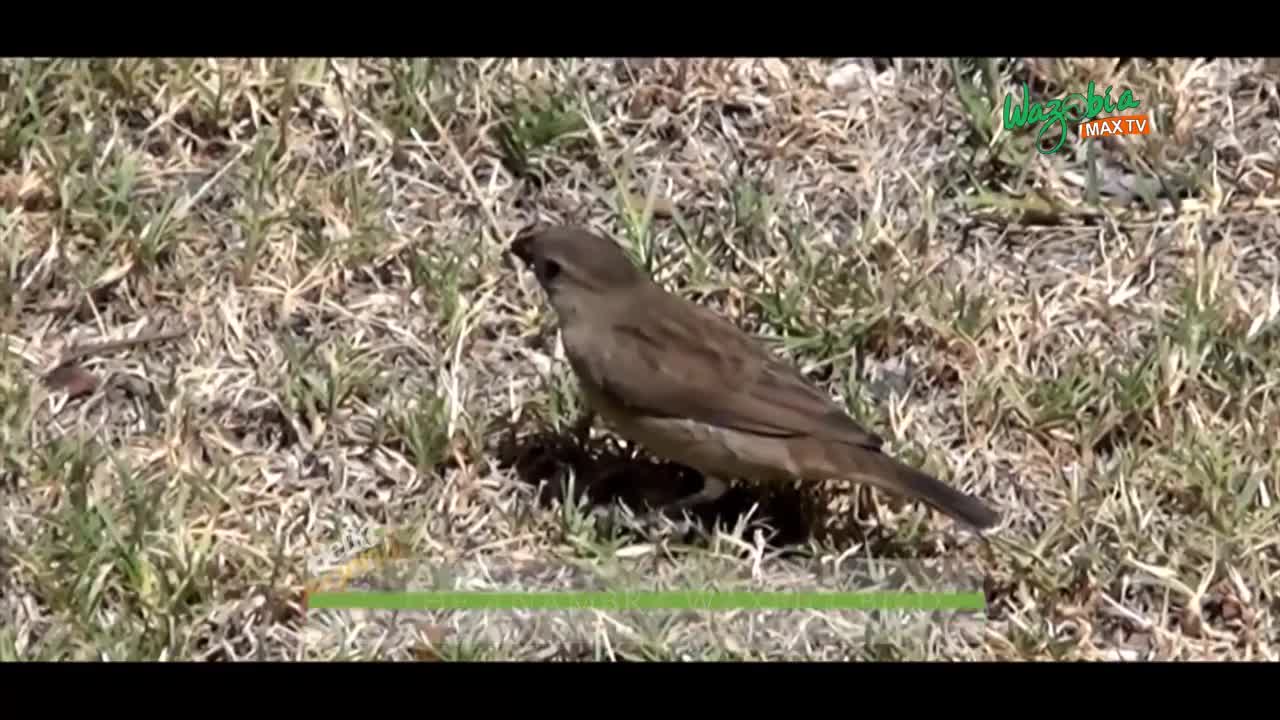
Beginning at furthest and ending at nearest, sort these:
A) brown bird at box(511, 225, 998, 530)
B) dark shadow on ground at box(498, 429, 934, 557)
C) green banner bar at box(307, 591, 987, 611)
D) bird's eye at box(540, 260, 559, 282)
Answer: bird's eye at box(540, 260, 559, 282) → dark shadow on ground at box(498, 429, 934, 557) → brown bird at box(511, 225, 998, 530) → green banner bar at box(307, 591, 987, 611)

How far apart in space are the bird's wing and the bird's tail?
0.17ft

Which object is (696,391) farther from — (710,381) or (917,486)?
(917,486)

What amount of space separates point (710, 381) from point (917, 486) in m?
0.66

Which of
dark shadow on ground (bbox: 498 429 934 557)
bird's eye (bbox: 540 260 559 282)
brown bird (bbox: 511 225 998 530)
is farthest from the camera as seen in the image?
bird's eye (bbox: 540 260 559 282)

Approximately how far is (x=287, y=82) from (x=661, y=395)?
5.98 feet

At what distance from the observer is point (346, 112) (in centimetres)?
742

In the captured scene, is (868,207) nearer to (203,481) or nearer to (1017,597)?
(1017,597)

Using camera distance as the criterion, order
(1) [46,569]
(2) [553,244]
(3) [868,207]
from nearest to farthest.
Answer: (1) [46,569], (2) [553,244], (3) [868,207]

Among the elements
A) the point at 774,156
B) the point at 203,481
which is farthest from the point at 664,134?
the point at 203,481

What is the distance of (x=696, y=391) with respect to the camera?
256 inches

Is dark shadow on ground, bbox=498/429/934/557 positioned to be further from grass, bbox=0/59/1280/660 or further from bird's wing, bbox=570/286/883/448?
bird's wing, bbox=570/286/883/448

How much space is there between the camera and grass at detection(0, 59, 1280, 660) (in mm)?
6254

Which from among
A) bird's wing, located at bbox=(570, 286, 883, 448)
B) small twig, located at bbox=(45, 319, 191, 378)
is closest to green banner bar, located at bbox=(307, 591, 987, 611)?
bird's wing, located at bbox=(570, 286, 883, 448)

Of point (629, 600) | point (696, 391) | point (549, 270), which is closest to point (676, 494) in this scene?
point (696, 391)
